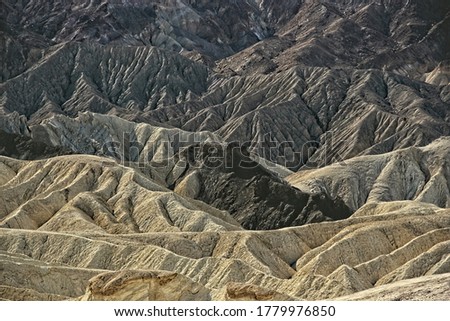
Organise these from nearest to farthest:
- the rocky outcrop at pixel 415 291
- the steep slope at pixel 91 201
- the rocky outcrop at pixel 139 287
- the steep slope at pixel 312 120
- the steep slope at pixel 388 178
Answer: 1. the rocky outcrop at pixel 415 291
2. the rocky outcrop at pixel 139 287
3. the steep slope at pixel 91 201
4. the steep slope at pixel 388 178
5. the steep slope at pixel 312 120

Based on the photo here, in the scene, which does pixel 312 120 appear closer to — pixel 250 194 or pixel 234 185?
pixel 234 185

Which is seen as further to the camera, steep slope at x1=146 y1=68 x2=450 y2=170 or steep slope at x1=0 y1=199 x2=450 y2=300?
steep slope at x1=146 y1=68 x2=450 y2=170

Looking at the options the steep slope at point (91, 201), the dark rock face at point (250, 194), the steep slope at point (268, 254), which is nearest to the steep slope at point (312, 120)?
the dark rock face at point (250, 194)

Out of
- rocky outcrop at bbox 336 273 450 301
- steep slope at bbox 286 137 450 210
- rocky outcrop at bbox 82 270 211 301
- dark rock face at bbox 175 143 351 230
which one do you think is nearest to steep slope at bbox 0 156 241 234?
dark rock face at bbox 175 143 351 230

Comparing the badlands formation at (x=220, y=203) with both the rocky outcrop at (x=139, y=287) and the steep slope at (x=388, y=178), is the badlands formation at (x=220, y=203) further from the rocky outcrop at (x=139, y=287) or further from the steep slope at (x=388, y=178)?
the steep slope at (x=388, y=178)

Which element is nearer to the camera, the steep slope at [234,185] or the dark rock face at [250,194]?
the dark rock face at [250,194]

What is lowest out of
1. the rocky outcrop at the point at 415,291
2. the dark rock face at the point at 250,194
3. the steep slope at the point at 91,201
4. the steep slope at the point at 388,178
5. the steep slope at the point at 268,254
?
the steep slope at the point at 388,178

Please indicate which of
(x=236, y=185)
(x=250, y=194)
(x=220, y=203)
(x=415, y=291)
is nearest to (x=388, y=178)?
(x=236, y=185)

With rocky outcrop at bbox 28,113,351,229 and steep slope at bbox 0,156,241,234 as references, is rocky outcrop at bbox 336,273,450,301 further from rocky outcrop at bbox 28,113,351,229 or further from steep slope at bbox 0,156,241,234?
rocky outcrop at bbox 28,113,351,229
